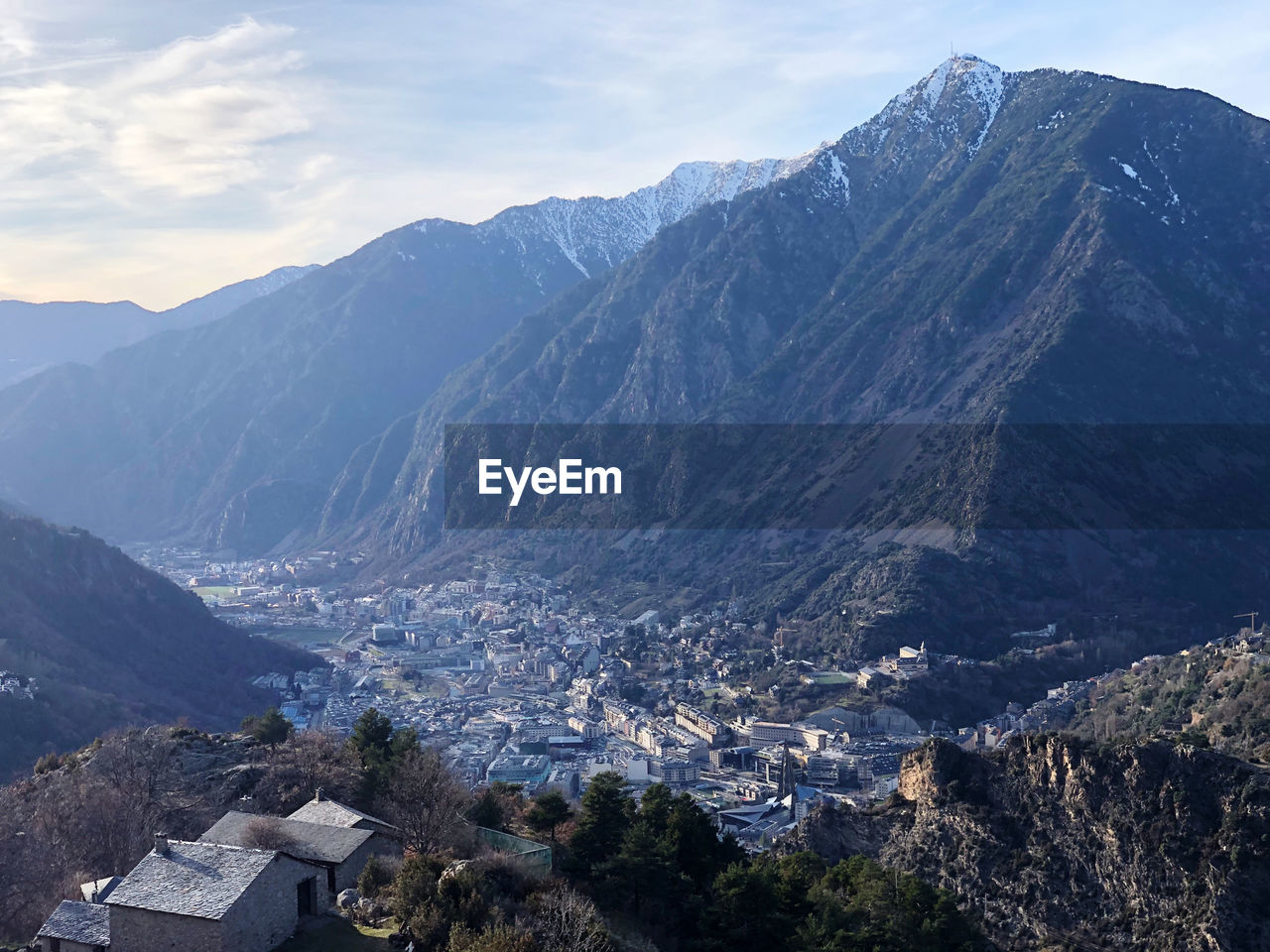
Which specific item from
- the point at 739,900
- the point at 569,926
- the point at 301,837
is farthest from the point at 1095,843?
the point at 301,837

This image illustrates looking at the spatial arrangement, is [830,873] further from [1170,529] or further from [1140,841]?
[1170,529]

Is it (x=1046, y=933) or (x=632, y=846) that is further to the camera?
(x=1046, y=933)

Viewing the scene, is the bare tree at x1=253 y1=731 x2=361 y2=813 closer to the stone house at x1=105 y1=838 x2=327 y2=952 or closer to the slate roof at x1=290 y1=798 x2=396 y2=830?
the slate roof at x1=290 y1=798 x2=396 y2=830

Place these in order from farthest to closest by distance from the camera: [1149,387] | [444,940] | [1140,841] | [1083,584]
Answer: [1149,387] < [1083,584] < [1140,841] < [444,940]

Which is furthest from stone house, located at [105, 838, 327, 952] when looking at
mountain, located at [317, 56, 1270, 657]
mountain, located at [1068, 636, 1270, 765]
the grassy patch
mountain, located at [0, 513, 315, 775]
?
mountain, located at [317, 56, 1270, 657]

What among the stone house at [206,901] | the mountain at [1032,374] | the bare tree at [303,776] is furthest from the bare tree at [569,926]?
the mountain at [1032,374]

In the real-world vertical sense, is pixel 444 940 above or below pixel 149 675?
above

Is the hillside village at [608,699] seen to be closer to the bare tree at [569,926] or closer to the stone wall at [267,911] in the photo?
the bare tree at [569,926]

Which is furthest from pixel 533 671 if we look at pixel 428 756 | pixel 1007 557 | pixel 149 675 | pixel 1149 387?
pixel 428 756

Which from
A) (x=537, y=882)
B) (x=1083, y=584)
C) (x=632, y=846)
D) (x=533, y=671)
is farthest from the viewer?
(x=533, y=671)
